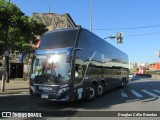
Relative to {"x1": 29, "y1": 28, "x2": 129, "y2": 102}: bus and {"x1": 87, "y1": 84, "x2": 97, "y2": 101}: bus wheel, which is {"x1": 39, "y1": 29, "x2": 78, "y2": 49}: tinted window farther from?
{"x1": 87, "y1": 84, "x2": 97, "y2": 101}: bus wheel

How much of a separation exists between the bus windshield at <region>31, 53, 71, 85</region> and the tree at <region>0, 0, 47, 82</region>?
6.42m

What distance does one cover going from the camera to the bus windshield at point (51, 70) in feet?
42.1

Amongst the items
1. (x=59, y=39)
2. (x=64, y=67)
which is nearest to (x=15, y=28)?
(x=59, y=39)

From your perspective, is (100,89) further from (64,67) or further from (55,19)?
(55,19)

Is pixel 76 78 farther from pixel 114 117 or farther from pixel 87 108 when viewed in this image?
pixel 114 117

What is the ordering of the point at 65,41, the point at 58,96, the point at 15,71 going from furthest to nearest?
the point at 15,71 < the point at 65,41 < the point at 58,96

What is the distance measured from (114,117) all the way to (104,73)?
24.6 ft

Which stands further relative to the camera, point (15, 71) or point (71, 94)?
point (15, 71)

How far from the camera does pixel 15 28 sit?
2353 cm

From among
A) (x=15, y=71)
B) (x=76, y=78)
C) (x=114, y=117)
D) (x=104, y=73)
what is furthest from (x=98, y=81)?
(x=15, y=71)

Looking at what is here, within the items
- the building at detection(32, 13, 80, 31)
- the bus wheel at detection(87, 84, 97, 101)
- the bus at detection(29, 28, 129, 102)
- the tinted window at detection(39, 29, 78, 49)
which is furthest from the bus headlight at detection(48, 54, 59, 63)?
the building at detection(32, 13, 80, 31)

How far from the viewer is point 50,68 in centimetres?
1315

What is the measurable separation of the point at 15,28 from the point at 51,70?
37.8 feet

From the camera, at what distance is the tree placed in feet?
62.9
